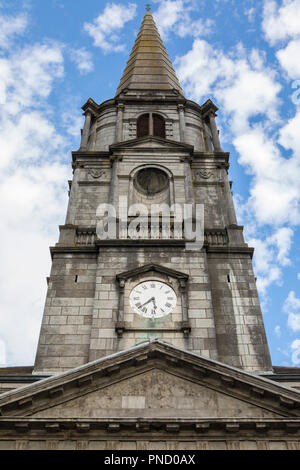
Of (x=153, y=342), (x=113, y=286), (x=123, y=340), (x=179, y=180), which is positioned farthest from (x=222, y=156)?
(x=153, y=342)

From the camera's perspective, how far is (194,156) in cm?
2598

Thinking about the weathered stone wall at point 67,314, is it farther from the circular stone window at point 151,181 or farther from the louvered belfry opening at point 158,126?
the louvered belfry opening at point 158,126

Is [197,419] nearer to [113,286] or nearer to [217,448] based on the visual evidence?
[217,448]

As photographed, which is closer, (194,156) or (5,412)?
(5,412)

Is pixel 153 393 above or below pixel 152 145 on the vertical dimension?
below

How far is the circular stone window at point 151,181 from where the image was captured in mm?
24297

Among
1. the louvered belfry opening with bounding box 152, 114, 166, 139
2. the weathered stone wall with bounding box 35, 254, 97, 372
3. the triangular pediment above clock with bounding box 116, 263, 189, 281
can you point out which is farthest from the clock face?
the louvered belfry opening with bounding box 152, 114, 166, 139

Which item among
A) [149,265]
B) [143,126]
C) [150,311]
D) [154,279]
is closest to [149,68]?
[143,126]

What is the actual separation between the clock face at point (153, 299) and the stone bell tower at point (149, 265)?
0.12ft

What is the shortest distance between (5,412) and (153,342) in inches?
162

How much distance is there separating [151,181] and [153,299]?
25.5ft

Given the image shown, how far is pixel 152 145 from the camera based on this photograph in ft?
84.9

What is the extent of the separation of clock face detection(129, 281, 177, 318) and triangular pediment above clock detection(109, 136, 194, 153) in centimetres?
867

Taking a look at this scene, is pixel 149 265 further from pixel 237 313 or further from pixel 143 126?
pixel 143 126
